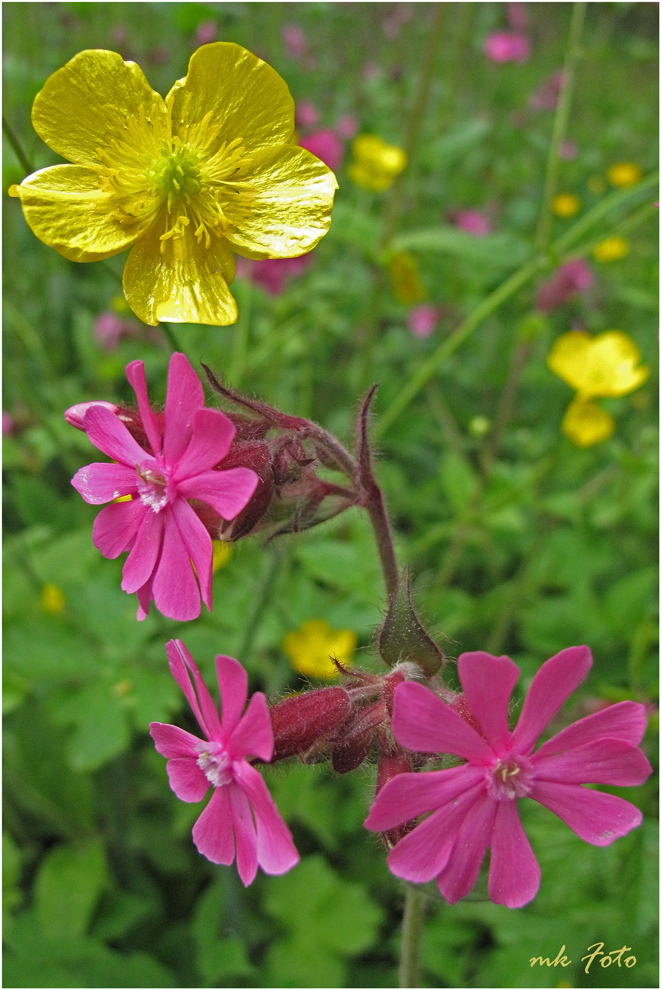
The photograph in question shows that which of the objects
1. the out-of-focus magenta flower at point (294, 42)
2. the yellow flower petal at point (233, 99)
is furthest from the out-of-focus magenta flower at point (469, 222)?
the out-of-focus magenta flower at point (294, 42)

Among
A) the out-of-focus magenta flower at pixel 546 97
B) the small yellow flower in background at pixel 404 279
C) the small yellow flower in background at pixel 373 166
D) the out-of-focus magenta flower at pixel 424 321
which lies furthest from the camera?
the out-of-focus magenta flower at pixel 546 97

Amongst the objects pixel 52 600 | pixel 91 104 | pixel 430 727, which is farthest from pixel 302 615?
pixel 91 104

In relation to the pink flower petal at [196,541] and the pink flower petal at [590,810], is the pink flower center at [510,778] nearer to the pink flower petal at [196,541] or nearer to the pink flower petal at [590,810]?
the pink flower petal at [590,810]

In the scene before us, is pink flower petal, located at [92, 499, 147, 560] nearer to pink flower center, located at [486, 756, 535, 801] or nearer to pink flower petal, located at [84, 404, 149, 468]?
pink flower petal, located at [84, 404, 149, 468]

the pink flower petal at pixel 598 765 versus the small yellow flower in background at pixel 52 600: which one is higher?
the small yellow flower in background at pixel 52 600

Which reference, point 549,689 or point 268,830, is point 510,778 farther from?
point 268,830

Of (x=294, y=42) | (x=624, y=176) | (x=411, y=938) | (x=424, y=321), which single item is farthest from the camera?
(x=294, y=42)

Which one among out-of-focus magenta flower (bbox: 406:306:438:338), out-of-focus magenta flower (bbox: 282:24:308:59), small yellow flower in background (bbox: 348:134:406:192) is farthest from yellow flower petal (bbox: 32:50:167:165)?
out-of-focus magenta flower (bbox: 282:24:308:59)
